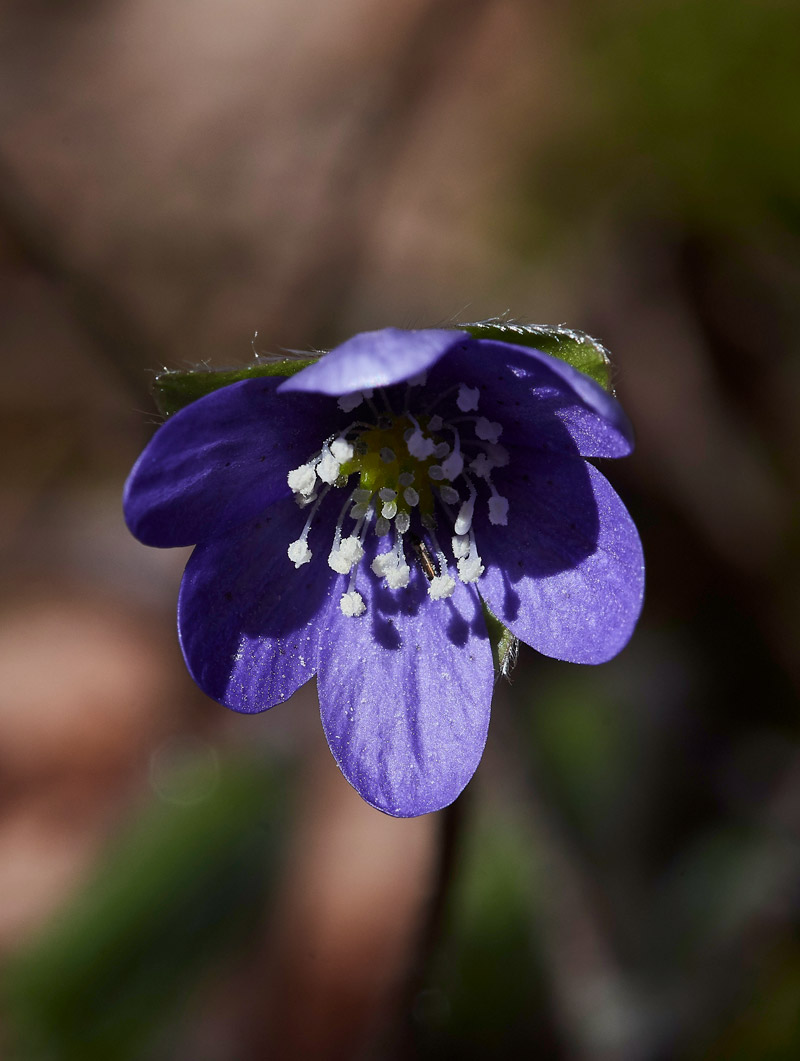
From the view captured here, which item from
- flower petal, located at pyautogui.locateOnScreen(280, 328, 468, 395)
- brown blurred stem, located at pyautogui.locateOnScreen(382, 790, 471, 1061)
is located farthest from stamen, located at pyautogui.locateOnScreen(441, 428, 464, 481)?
brown blurred stem, located at pyautogui.locateOnScreen(382, 790, 471, 1061)

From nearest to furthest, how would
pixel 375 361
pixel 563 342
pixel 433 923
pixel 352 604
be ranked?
1. pixel 375 361
2. pixel 563 342
3. pixel 352 604
4. pixel 433 923

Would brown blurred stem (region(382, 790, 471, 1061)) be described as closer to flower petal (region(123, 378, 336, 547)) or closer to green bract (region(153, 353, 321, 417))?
flower petal (region(123, 378, 336, 547))

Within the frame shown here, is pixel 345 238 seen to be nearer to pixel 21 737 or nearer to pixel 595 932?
pixel 21 737

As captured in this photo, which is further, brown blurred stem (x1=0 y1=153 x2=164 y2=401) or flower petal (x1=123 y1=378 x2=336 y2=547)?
brown blurred stem (x1=0 y1=153 x2=164 y2=401)

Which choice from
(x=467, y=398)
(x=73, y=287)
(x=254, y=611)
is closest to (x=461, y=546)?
(x=467, y=398)

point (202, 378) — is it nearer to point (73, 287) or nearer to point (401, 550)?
point (401, 550)

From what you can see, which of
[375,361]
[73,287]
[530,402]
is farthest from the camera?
[73,287]

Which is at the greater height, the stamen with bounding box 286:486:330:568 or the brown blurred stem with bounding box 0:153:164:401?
the brown blurred stem with bounding box 0:153:164:401
